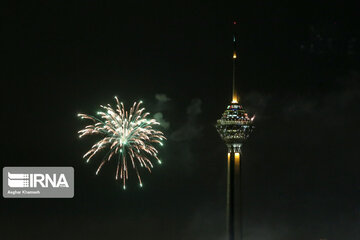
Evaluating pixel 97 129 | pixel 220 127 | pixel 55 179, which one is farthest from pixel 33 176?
pixel 220 127

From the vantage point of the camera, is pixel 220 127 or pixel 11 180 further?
pixel 11 180

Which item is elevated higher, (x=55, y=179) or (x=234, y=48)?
(x=234, y=48)

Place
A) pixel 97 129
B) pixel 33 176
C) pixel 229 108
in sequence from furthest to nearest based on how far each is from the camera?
pixel 33 176 → pixel 229 108 → pixel 97 129

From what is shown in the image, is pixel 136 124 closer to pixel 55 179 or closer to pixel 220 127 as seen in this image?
pixel 220 127

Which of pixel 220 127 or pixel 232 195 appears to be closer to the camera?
pixel 220 127

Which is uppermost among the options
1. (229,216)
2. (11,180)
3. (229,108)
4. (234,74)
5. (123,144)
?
(234,74)

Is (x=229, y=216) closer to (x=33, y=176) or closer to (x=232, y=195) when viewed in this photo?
(x=232, y=195)

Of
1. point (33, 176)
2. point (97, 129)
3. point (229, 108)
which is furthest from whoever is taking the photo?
point (33, 176)

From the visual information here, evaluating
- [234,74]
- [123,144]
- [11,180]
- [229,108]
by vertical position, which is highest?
[234,74]

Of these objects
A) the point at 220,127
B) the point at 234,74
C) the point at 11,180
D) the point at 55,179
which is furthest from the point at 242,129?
the point at 11,180
